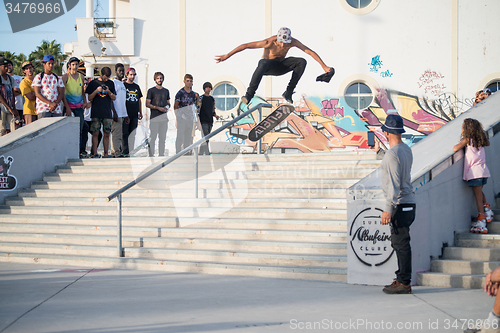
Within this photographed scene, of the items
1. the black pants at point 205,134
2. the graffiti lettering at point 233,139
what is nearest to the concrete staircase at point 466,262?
the black pants at point 205,134

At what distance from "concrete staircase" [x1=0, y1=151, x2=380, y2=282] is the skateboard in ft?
2.46

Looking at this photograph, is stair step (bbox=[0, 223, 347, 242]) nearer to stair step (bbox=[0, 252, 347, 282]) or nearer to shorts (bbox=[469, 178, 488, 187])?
stair step (bbox=[0, 252, 347, 282])

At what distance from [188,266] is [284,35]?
4595mm

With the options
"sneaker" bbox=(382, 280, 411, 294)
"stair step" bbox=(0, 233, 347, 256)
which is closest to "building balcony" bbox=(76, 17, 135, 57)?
"stair step" bbox=(0, 233, 347, 256)

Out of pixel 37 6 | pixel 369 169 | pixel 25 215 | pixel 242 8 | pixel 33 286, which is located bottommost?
pixel 33 286

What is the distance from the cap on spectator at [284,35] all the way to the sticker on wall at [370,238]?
4.37 metres

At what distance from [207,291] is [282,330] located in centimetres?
149

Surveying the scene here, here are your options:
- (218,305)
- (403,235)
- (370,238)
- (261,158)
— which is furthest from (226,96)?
(218,305)

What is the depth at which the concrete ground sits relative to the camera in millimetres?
3707

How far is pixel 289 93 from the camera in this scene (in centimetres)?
939

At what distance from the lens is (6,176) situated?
8.58 m

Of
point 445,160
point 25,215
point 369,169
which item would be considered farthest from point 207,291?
point 25,215

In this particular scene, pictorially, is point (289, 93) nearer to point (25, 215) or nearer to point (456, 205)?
point (456, 205)

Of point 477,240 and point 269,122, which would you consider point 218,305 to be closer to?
point 477,240
